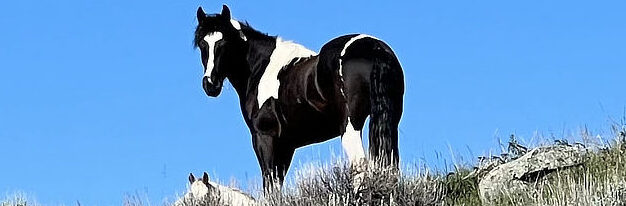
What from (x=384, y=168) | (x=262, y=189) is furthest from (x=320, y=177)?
(x=262, y=189)

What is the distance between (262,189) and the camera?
10.9 metres

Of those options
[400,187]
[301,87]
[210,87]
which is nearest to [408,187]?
[400,187]

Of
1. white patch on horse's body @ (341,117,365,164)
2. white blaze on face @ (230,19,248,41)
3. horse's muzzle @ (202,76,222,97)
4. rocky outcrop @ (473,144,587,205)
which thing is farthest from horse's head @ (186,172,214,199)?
rocky outcrop @ (473,144,587,205)

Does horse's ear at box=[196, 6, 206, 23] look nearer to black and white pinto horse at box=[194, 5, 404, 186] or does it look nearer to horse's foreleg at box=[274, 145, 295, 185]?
black and white pinto horse at box=[194, 5, 404, 186]

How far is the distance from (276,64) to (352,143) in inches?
72.1

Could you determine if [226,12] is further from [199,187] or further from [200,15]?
[199,187]

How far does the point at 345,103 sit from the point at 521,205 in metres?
1.76

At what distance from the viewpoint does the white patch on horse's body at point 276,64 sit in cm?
1156

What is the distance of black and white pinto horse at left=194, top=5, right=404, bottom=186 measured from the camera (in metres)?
10.3

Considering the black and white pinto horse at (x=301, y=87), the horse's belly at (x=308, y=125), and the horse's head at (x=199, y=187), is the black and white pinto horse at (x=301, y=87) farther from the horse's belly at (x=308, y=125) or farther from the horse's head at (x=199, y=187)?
the horse's head at (x=199, y=187)

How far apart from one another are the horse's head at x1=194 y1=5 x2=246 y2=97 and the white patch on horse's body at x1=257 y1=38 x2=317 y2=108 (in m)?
0.36

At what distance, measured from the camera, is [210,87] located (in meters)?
11.8

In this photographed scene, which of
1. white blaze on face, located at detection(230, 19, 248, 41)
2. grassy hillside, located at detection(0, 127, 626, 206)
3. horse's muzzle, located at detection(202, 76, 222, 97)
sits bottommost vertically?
grassy hillside, located at detection(0, 127, 626, 206)

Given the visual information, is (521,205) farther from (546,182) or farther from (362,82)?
(362,82)
